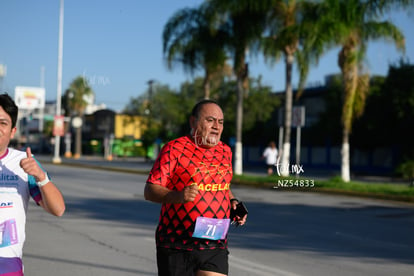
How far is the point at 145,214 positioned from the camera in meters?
12.8

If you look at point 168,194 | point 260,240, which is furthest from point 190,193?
point 260,240

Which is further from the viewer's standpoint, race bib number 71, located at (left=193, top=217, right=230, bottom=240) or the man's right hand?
race bib number 71, located at (left=193, top=217, right=230, bottom=240)

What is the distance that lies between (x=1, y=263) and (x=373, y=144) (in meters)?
37.8

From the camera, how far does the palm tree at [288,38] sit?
75.0 feet

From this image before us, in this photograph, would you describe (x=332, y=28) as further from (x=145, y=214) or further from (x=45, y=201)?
(x=45, y=201)

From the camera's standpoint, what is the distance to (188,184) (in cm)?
381

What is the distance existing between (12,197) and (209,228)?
4.02 feet

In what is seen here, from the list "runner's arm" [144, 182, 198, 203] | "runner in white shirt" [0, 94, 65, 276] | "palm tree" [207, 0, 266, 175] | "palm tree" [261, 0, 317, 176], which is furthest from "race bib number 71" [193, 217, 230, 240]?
"palm tree" [207, 0, 266, 175]

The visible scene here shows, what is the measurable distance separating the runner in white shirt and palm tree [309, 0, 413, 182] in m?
18.1

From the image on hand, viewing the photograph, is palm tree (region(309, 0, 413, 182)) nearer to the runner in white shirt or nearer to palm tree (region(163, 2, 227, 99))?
palm tree (region(163, 2, 227, 99))

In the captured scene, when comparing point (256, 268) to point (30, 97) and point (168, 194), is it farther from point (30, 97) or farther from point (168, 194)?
point (30, 97)

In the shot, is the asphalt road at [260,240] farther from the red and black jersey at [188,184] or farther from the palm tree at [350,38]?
the palm tree at [350,38]

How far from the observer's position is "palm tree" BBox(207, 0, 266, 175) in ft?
83.8

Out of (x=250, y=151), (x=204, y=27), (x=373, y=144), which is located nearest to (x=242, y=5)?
(x=204, y=27)
